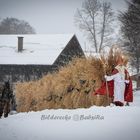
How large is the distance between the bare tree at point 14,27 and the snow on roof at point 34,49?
27.1m

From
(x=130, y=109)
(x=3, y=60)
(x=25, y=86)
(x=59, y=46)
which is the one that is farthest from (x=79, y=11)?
(x=130, y=109)

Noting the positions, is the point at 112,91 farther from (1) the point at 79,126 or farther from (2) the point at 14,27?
(2) the point at 14,27

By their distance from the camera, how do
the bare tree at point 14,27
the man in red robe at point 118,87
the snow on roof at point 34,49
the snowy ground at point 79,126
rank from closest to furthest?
the snowy ground at point 79,126
the man in red robe at point 118,87
the snow on roof at point 34,49
the bare tree at point 14,27

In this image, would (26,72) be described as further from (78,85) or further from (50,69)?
(78,85)

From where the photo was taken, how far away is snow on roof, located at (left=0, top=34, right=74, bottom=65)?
99.1ft

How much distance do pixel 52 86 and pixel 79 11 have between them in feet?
94.3

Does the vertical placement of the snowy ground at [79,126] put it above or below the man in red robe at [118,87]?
below

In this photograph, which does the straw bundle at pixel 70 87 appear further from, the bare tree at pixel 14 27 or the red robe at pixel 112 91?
the bare tree at pixel 14 27

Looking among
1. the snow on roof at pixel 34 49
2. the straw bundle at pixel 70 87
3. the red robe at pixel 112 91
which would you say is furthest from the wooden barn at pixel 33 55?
the red robe at pixel 112 91

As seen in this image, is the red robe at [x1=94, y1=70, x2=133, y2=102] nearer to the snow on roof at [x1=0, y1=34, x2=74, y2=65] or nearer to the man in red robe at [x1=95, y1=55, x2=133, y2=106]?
the man in red robe at [x1=95, y1=55, x2=133, y2=106]

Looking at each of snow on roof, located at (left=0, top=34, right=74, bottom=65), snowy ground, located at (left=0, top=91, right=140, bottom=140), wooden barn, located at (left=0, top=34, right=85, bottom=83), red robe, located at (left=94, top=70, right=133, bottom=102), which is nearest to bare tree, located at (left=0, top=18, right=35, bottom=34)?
snow on roof, located at (left=0, top=34, right=74, bottom=65)

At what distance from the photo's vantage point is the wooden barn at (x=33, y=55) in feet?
98.6

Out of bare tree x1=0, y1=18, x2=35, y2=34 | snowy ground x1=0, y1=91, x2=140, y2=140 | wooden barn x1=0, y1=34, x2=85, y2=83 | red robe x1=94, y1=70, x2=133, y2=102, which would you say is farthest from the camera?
bare tree x1=0, y1=18, x2=35, y2=34

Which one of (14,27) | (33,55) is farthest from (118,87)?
(14,27)
